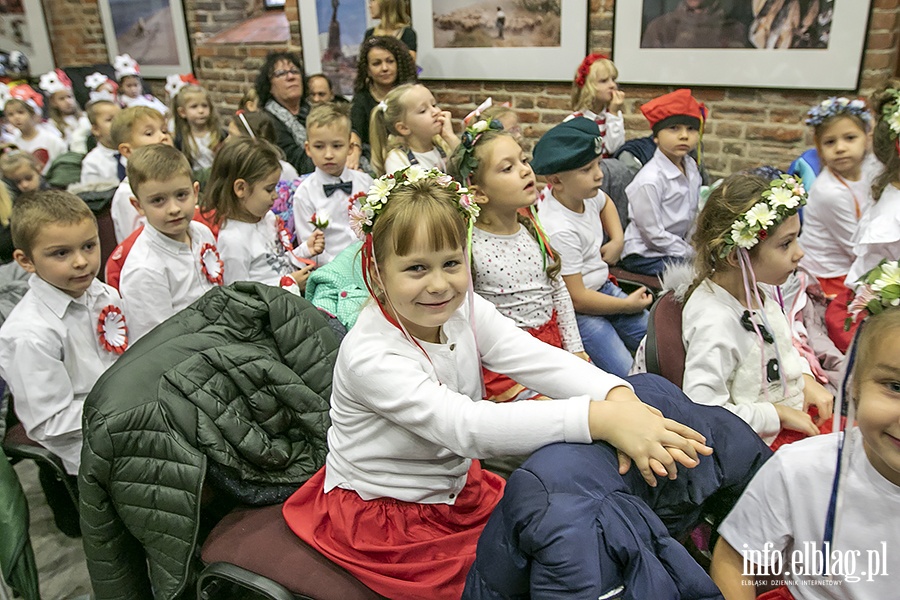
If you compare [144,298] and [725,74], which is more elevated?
[725,74]

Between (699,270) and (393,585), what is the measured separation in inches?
44.8

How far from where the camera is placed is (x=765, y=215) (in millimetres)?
1770

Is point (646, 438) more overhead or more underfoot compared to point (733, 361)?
more overhead

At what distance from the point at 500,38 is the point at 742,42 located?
5.18ft

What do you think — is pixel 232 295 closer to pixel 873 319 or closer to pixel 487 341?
pixel 487 341

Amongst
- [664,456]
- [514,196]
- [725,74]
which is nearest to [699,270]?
[514,196]

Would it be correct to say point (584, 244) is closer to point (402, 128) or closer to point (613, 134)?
point (402, 128)

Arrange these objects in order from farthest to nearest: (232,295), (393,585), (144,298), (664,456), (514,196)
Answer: (144,298)
(514,196)
(232,295)
(393,585)
(664,456)

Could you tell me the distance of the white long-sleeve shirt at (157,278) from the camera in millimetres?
2391

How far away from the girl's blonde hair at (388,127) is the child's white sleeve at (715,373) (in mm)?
1956

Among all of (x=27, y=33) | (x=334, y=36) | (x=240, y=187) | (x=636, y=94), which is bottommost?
(x=240, y=187)

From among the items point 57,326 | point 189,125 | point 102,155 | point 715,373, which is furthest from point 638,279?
point 102,155

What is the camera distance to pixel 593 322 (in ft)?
8.54

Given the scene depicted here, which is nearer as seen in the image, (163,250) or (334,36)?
(163,250)
